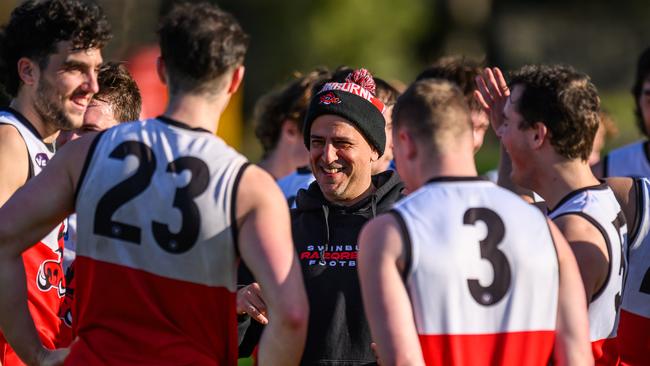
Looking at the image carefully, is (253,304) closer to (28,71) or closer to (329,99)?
(329,99)

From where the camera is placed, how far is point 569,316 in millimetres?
4316

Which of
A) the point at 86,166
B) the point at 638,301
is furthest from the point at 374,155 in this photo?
the point at 86,166

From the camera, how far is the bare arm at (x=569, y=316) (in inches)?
169

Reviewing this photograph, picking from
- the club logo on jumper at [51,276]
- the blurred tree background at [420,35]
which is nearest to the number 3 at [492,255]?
the club logo on jumper at [51,276]

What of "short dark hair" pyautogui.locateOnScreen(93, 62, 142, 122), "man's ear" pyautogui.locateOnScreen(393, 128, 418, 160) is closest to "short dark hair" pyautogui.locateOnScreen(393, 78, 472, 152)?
"man's ear" pyautogui.locateOnScreen(393, 128, 418, 160)

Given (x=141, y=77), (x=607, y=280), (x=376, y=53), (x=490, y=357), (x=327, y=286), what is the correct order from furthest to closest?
(x=376, y=53) → (x=141, y=77) → (x=327, y=286) → (x=607, y=280) → (x=490, y=357)

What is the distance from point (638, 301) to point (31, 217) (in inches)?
127

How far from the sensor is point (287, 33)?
28.8 m

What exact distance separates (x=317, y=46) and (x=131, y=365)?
24.0 m

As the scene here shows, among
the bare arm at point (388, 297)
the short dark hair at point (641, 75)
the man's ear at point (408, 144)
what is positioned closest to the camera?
the bare arm at point (388, 297)

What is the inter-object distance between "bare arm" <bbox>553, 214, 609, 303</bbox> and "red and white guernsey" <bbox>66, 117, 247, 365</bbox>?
1.56 metres

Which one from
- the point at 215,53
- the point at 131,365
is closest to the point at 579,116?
the point at 215,53

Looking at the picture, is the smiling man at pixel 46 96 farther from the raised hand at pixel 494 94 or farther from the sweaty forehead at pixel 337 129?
the raised hand at pixel 494 94

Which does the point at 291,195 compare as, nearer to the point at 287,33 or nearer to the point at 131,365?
the point at 131,365
